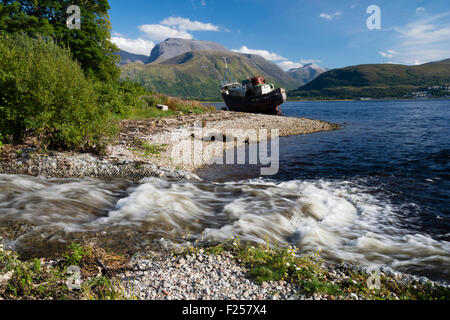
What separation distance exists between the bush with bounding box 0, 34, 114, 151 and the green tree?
1973 cm

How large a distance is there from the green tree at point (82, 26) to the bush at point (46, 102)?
19.7 meters

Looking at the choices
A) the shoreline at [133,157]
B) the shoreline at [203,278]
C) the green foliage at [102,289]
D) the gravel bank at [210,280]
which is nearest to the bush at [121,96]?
the shoreline at [133,157]

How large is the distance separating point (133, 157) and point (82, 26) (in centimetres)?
2682

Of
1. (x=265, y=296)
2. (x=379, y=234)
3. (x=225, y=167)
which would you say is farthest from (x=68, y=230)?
A: (x=225, y=167)

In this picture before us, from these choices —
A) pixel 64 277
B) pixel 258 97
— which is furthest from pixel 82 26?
pixel 64 277

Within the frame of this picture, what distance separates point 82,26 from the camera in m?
30.3

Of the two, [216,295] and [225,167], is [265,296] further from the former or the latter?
[225,167]

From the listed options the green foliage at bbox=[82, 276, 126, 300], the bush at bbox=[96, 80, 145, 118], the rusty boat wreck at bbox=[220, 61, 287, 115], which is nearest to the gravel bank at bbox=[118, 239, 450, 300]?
Result: the green foliage at bbox=[82, 276, 126, 300]

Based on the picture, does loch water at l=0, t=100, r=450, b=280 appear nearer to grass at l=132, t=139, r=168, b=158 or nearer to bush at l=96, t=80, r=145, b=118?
grass at l=132, t=139, r=168, b=158

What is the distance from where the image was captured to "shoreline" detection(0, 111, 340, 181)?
942cm

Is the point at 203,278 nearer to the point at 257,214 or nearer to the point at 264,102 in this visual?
the point at 257,214

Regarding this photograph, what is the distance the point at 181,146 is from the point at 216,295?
13.5 m

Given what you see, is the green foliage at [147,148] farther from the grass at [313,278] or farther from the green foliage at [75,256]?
the grass at [313,278]
